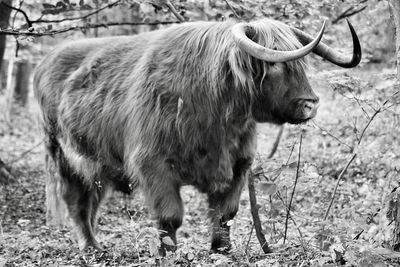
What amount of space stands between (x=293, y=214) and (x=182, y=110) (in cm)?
135

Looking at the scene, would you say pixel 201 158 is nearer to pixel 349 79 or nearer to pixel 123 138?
pixel 123 138

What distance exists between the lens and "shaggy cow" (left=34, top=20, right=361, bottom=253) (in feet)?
14.1

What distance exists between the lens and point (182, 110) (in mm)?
4535

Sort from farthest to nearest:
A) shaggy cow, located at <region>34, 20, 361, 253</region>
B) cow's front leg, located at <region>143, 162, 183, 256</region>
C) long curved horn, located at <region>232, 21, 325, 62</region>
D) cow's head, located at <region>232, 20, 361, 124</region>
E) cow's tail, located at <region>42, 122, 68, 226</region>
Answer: cow's tail, located at <region>42, 122, 68, 226</region> → cow's front leg, located at <region>143, 162, 183, 256</region> → shaggy cow, located at <region>34, 20, 361, 253</region> → cow's head, located at <region>232, 20, 361, 124</region> → long curved horn, located at <region>232, 21, 325, 62</region>

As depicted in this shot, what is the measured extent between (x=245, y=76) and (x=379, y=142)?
4.59 ft

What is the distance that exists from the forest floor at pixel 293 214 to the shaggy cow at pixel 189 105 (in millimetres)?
303

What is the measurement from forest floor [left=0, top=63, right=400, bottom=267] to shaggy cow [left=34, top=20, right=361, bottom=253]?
0.99 ft

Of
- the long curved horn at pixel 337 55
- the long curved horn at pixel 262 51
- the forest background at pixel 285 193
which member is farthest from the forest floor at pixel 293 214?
the long curved horn at pixel 262 51

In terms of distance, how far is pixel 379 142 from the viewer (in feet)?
16.4

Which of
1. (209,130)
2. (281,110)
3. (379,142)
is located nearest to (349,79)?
(379,142)

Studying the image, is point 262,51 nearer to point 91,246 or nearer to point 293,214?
point 293,214

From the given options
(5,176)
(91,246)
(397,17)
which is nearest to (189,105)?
(397,17)

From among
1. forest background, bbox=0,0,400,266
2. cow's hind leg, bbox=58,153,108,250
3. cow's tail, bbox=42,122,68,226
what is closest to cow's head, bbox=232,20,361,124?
forest background, bbox=0,0,400,266

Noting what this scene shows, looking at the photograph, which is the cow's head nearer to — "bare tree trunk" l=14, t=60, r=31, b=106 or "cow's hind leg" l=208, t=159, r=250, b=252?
"cow's hind leg" l=208, t=159, r=250, b=252
